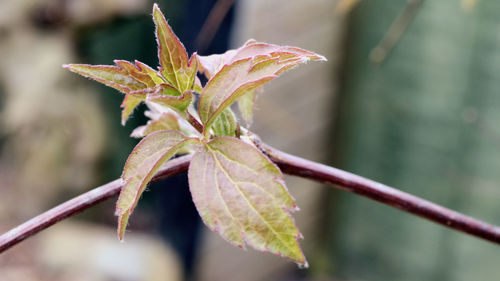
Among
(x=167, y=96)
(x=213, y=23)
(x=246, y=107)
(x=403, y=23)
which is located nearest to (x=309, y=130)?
(x=213, y=23)

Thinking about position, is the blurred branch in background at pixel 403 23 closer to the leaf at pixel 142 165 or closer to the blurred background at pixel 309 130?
the leaf at pixel 142 165

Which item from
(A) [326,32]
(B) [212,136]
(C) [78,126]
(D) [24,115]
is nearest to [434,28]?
(A) [326,32]

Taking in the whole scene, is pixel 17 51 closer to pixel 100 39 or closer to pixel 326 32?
pixel 100 39

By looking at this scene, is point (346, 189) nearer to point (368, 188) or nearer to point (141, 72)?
point (368, 188)

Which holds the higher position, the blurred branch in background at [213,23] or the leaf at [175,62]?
the leaf at [175,62]

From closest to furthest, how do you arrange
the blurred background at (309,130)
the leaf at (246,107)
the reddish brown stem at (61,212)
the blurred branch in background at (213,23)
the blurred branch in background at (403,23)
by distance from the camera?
1. the reddish brown stem at (61,212)
2. the leaf at (246,107)
3. the blurred branch in background at (403,23)
4. the blurred branch in background at (213,23)
5. the blurred background at (309,130)

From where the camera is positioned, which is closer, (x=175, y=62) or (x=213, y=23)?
(x=175, y=62)

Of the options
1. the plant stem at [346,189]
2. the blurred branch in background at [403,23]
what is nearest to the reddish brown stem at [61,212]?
the plant stem at [346,189]
